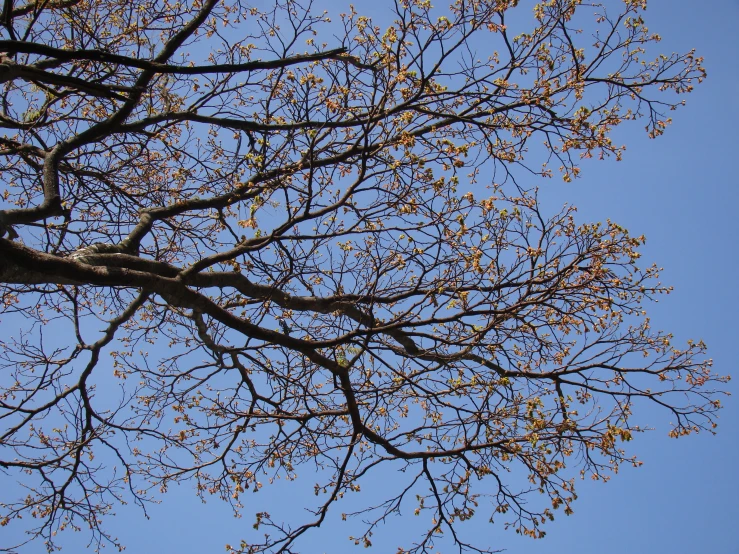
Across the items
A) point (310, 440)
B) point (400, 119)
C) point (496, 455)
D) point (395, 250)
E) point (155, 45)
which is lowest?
point (496, 455)

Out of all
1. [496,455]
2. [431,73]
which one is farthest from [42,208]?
[496,455]

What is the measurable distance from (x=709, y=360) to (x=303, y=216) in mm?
5190

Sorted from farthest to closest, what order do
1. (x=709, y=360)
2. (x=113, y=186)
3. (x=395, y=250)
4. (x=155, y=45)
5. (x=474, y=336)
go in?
(x=113, y=186), (x=155, y=45), (x=709, y=360), (x=395, y=250), (x=474, y=336)

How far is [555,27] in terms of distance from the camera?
23.4 ft

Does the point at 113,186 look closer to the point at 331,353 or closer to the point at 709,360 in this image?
the point at 331,353

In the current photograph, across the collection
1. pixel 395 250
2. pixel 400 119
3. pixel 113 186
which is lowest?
pixel 395 250

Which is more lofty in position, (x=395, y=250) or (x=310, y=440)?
(x=395, y=250)

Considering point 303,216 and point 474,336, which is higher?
point 303,216

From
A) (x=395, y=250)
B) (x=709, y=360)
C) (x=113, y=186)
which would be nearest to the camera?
(x=395, y=250)

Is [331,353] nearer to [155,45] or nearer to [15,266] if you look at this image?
[15,266]

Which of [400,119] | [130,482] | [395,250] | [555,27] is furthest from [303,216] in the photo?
[130,482]

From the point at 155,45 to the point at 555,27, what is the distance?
520 cm

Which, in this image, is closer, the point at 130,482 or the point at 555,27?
the point at 555,27

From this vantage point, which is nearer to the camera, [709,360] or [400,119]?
[400,119]
